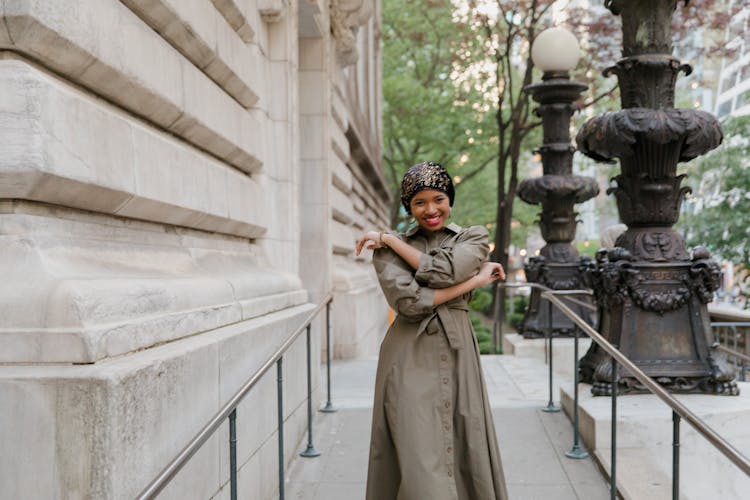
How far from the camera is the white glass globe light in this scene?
36.7 feet

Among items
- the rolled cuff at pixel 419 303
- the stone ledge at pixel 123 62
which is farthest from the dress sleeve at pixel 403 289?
the stone ledge at pixel 123 62

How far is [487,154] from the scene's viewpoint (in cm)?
2664

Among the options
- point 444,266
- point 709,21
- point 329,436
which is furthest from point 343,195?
point 709,21

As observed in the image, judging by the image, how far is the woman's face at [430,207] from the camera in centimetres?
338

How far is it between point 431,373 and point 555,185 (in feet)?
27.7

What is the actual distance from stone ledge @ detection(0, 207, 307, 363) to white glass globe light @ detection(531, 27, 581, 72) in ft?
27.2

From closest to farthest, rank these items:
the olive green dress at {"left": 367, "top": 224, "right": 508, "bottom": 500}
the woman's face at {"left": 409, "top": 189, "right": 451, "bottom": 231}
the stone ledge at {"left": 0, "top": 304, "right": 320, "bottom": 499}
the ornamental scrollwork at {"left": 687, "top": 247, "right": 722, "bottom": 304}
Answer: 1. the stone ledge at {"left": 0, "top": 304, "right": 320, "bottom": 499}
2. the olive green dress at {"left": 367, "top": 224, "right": 508, "bottom": 500}
3. the woman's face at {"left": 409, "top": 189, "right": 451, "bottom": 231}
4. the ornamental scrollwork at {"left": 687, "top": 247, "right": 722, "bottom": 304}

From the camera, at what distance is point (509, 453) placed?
567 centimetres

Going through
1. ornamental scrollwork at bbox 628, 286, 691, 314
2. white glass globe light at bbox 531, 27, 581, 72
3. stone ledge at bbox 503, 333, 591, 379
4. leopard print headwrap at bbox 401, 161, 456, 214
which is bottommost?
stone ledge at bbox 503, 333, 591, 379

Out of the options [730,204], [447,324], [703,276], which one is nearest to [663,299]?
[703,276]

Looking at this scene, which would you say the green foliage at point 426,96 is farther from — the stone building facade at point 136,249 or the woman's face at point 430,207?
the woman's face at point 430,207

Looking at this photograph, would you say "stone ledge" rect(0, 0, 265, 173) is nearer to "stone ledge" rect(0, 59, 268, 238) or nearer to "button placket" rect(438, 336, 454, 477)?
"stone ledge" rect(0, 59, 268, 238)

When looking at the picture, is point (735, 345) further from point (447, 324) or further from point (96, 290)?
point (96, 290)

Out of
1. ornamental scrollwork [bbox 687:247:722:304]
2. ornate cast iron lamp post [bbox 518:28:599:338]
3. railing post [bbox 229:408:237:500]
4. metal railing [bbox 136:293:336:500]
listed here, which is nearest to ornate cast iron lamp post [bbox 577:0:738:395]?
ornamental scrollwork [bbox 687:247:722:304]
